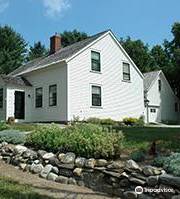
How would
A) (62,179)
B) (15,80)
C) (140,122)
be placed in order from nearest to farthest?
(62,179), (15,80), (140,122)

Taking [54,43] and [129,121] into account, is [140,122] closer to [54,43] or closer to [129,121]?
[129,121]

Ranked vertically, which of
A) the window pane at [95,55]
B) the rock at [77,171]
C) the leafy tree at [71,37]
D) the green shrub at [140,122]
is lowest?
the rock at [77,171]

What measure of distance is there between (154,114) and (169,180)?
29156 millimetres

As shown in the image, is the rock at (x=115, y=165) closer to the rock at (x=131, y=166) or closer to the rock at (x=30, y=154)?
the rock at (x=131, y=166)

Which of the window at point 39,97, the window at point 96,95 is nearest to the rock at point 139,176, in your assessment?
the window at point 96,95

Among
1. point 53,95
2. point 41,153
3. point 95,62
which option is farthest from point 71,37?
point 41,153

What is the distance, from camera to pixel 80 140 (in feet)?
30.6

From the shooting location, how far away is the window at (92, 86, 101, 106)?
25336 millimetres

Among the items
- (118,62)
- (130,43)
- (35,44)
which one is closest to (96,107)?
(118,62)

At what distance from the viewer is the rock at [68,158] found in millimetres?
8784

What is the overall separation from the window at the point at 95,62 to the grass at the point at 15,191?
18.5 meters

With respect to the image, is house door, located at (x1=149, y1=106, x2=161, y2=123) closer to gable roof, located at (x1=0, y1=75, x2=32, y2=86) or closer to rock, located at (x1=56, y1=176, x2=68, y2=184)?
gable roof, located at (x1=0, y1=75, x2=32, y2=86)

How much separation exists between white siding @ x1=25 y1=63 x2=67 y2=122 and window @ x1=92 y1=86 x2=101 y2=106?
2.46 m

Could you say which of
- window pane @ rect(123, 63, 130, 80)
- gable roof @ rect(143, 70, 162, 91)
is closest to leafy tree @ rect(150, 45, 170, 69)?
gable roof @ rect(143, 70, 162, 91)
